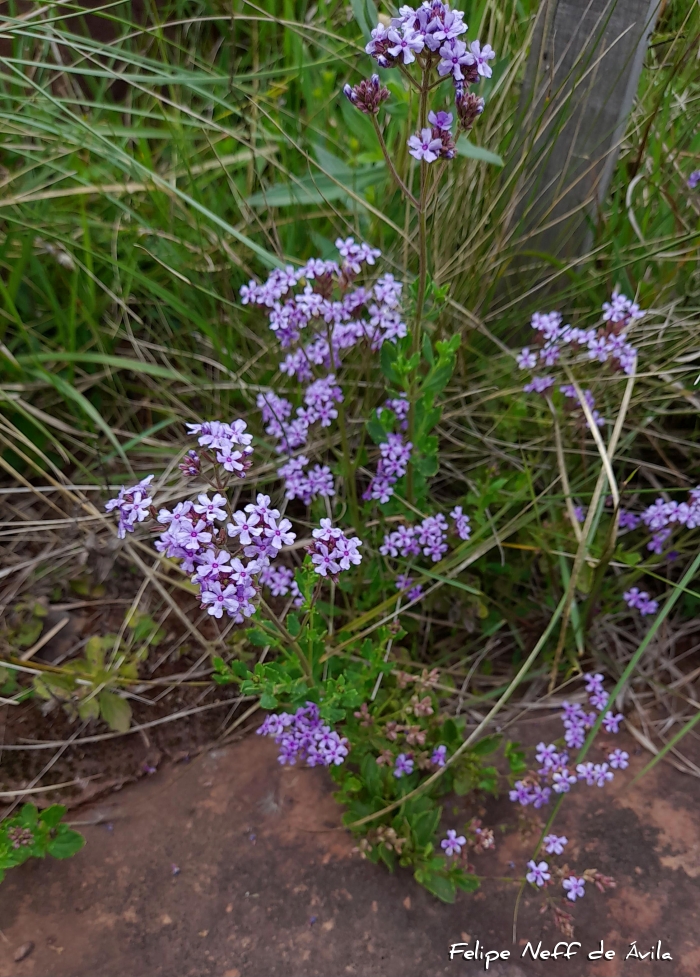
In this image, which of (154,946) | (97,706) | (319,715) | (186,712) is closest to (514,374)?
(319,715)

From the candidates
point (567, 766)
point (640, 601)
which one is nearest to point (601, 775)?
point (567, 766)

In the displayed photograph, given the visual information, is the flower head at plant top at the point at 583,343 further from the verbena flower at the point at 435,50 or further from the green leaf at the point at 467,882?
the green leaf at the point at 467,882

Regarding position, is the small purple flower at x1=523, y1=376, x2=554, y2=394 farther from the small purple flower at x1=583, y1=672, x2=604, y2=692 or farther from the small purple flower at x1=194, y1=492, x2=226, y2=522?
the small purple flower at x1=194, y1=492, x2=226, y2=522

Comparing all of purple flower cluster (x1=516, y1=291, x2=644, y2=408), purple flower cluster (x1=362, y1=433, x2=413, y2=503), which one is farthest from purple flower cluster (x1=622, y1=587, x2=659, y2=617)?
purple flower cluster (x1=362, y1=433, x2=413, y2=503)

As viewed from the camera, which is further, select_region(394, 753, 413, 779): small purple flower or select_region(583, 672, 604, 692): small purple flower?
select_region(583, 672, 604, 692): small purple flower

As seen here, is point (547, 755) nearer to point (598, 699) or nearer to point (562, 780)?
point (562, 780)

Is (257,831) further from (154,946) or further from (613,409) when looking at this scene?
(613,409)
